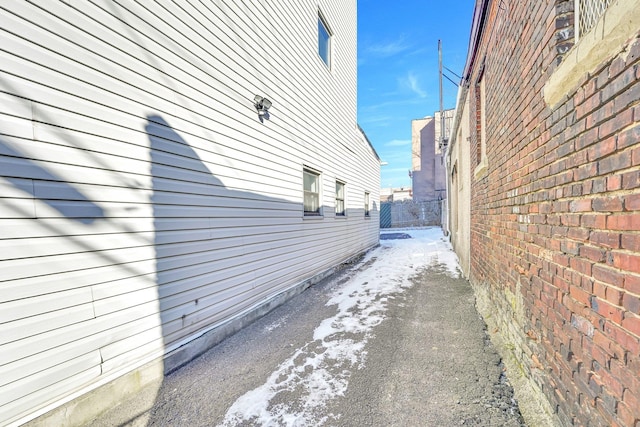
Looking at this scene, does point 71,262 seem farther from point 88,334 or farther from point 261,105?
point 261,105

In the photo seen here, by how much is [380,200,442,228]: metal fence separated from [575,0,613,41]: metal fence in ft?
66.4

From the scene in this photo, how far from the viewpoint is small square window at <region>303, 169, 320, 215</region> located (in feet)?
17.9

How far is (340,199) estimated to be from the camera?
7309 mm

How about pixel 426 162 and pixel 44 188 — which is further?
Result: pixel 426 162

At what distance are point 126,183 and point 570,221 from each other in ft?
9.55

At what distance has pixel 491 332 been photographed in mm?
3000

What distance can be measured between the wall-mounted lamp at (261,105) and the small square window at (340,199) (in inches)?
136

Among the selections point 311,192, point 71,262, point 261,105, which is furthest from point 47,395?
point 311,192

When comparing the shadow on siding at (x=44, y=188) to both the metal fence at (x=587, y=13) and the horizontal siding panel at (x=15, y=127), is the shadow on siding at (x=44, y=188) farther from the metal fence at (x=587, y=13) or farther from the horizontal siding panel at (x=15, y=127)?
the metal fence at (x=587, y=13)

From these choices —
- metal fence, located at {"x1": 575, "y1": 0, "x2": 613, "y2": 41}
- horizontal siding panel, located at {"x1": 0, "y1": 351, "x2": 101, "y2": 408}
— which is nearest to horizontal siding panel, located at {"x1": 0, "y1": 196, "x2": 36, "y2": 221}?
horizontal siding panel, located at {"x1": 0, "y1": 351, "x2": 101, "y2": 408}

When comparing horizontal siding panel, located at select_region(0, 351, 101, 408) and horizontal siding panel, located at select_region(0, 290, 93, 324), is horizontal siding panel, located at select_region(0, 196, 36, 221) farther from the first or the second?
horizontal siding panel, located at select_region(0, 351, 101, 408)

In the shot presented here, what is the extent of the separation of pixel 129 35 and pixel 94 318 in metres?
2.18

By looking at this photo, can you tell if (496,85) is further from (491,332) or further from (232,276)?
(232,276)

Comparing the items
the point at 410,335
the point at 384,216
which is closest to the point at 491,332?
the point at 410,335
